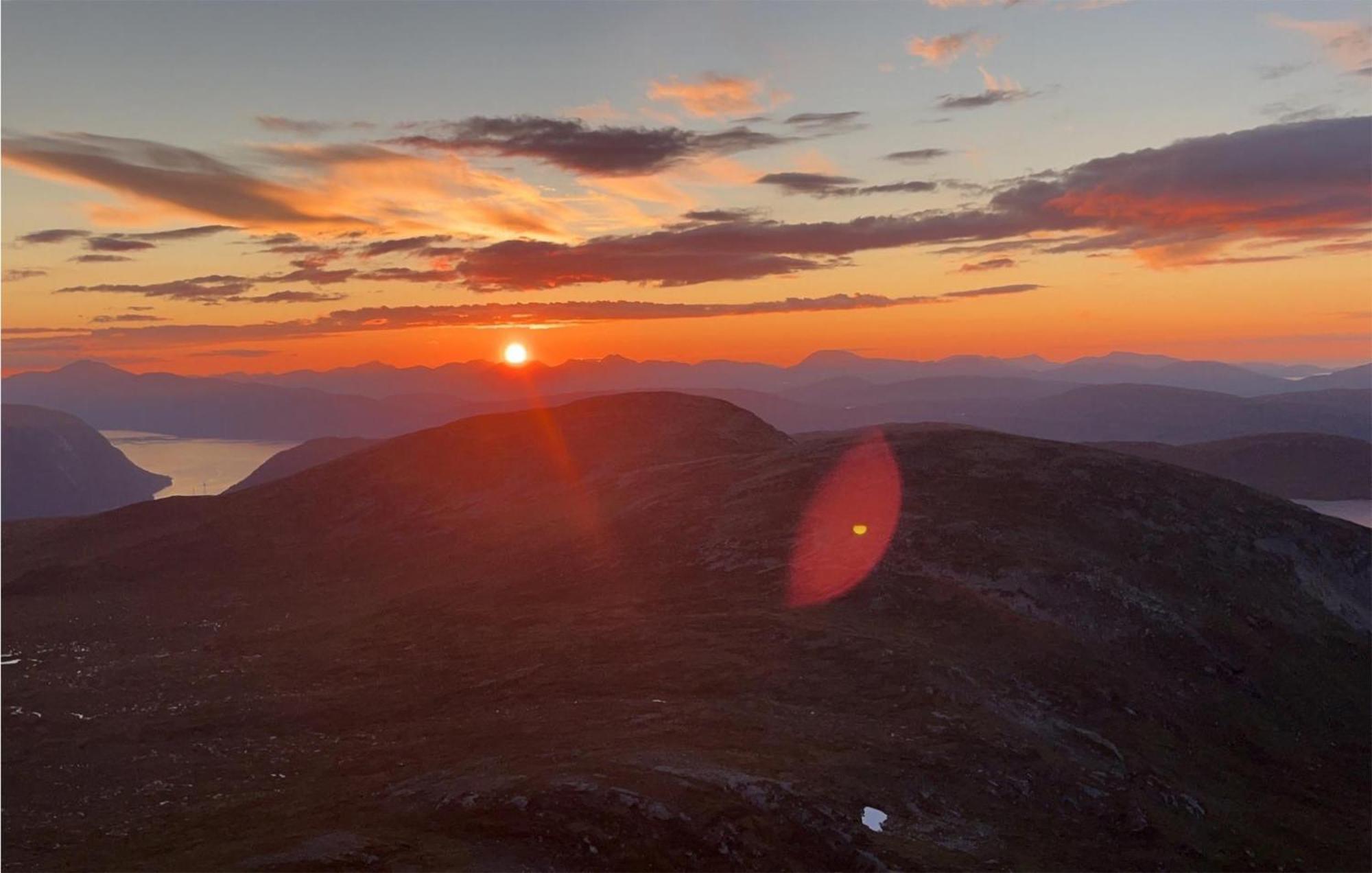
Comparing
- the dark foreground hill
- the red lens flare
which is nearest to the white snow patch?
the dark foreground hill

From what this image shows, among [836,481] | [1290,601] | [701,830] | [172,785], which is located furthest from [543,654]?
[1290,601]

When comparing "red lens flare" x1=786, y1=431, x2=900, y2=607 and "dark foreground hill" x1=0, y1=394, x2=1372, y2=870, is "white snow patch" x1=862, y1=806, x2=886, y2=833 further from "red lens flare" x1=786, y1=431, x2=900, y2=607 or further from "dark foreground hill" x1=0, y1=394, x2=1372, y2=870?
"red lens flare" x1=786, y1=431, x2=900, y2=607

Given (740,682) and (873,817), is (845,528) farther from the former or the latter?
(873,817)

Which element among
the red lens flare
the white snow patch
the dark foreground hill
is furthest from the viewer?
the red lens flare

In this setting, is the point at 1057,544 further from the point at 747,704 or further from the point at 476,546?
the point at 476,546

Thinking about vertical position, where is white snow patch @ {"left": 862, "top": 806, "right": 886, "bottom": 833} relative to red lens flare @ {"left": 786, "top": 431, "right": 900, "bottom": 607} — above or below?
below

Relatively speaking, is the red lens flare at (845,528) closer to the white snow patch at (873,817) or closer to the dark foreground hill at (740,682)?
the dark foreground hill at (740,682)

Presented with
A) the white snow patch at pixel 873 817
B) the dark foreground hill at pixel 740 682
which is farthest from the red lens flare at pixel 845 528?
the white snow patch at pixel 873 817

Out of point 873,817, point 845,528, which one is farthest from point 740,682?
point 845,528
